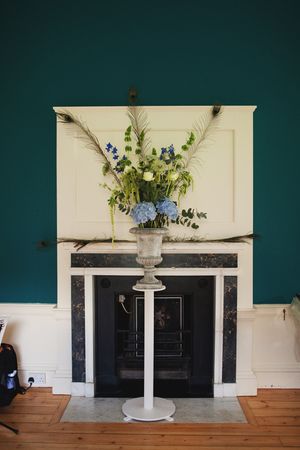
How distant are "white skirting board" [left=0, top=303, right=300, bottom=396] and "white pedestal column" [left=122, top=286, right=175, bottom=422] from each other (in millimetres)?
742

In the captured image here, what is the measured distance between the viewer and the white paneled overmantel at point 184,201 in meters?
3.41

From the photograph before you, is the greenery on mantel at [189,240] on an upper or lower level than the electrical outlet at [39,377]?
upper

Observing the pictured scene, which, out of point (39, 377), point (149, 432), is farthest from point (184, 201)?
point (39, 377)

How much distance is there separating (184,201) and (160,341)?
103 centimetres

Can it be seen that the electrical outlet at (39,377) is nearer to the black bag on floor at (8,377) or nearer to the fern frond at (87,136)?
the black bag on floor at (8,377)

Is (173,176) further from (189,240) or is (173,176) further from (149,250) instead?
(189,240)

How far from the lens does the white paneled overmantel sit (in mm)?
3410

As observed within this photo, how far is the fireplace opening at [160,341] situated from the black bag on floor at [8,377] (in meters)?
0.57

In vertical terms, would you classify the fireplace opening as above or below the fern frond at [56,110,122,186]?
below

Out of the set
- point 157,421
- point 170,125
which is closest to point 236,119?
point 170,125

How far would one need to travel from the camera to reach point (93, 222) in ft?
11.4

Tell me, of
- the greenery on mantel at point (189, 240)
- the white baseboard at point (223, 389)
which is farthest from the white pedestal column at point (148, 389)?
the greenery on mantel at point (189, 240)

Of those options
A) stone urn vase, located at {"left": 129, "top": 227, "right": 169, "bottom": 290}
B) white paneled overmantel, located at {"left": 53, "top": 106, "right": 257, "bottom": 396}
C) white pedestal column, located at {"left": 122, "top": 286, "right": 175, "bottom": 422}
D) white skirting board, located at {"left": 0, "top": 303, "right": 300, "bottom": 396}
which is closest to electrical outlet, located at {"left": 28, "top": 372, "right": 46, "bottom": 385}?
white skirting board, located at {"left": 0, "top": 303, "right": 300, "bottom": 396}

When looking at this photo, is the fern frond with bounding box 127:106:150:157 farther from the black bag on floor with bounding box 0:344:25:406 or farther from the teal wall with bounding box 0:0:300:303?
the black bag on floor with bounding box 0:344:25:406
